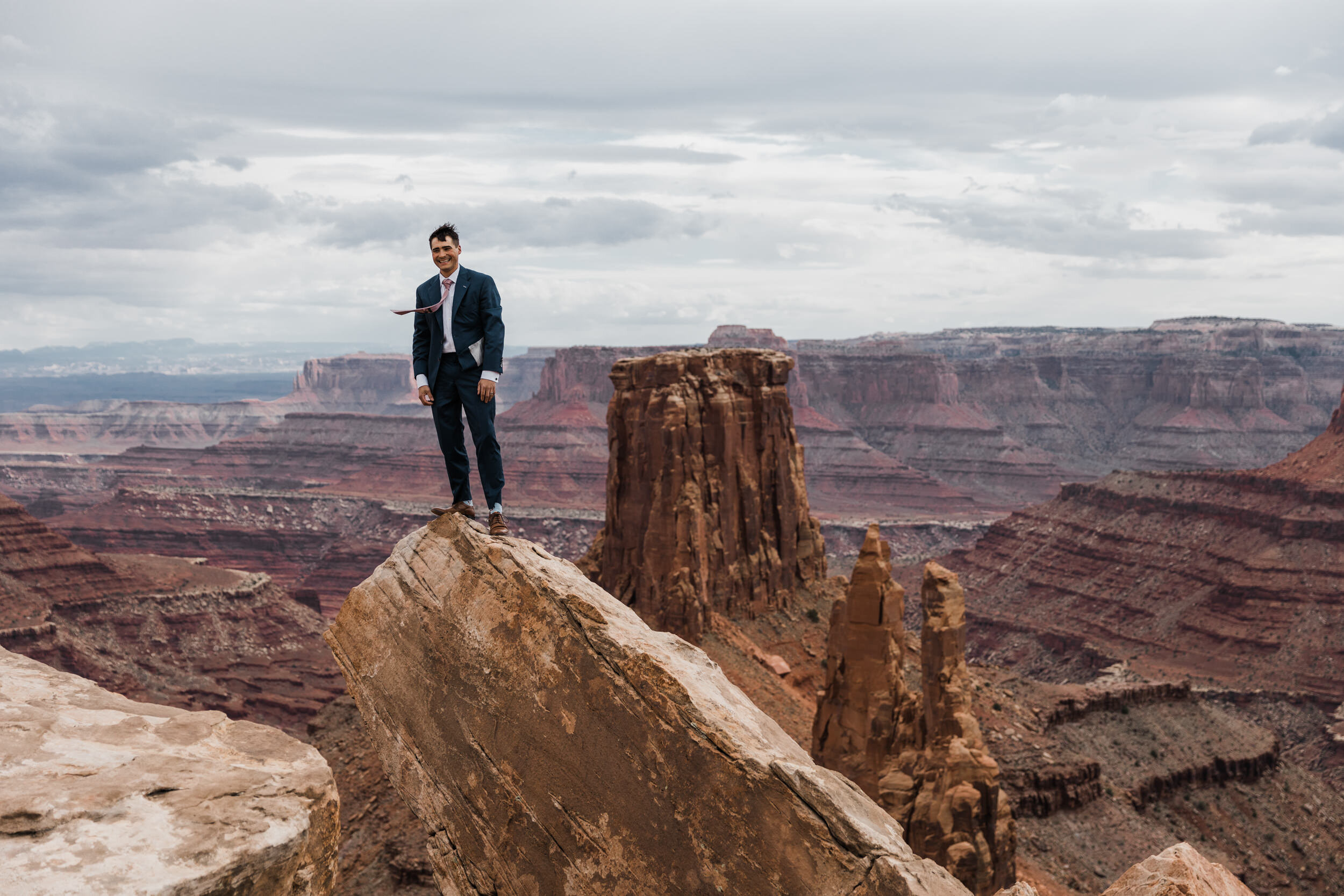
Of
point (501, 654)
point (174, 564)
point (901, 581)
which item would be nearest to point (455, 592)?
point (501, 654)

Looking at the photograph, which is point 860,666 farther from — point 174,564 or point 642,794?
point 174,564

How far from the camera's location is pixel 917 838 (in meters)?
28.4

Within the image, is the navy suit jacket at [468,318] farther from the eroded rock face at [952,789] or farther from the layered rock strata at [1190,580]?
the layered rock strata at [1190,580]

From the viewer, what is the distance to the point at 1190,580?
11262 centimetres

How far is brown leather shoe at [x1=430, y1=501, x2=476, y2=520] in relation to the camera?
492 inches

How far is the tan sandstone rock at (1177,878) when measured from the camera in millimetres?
9328

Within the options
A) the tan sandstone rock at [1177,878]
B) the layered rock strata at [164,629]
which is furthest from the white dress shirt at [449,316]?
the layered rock strata at [164,629]

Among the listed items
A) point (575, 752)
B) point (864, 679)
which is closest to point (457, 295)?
point (575, 752)

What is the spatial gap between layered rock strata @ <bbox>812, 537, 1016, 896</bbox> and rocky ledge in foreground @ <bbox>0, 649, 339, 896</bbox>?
22.4 m

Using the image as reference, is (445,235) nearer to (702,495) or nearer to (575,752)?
(575,752)

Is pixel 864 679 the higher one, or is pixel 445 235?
pixel 445 235

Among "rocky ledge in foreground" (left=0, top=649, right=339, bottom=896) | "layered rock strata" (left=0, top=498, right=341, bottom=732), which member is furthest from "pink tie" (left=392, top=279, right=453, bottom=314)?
"layered rock strata" (left=0, top=498, right=341, bottom=732)

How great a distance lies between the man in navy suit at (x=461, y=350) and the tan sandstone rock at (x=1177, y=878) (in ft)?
22.4

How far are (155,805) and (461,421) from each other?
544 centimetres
